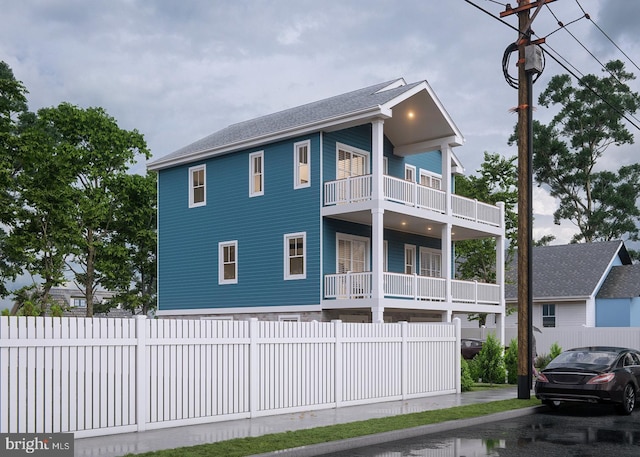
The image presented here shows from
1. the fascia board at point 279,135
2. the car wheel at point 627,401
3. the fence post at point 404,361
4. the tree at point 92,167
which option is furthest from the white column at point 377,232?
the tree at point 92,167

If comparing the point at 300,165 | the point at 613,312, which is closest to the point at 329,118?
the point at 300,165

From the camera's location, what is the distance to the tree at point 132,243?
44281mm

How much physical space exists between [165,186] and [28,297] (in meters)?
13.8

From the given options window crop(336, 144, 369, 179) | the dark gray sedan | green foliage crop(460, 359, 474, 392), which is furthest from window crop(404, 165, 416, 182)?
the dark gray sedan

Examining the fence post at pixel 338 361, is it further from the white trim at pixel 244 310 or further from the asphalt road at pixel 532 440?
the white trim at pixel 244 310

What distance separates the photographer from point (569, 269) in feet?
153

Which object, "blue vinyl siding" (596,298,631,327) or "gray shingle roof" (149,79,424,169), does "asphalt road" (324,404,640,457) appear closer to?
"gray shingle roof" (149,79,424,169)

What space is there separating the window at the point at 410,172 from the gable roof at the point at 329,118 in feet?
7.37

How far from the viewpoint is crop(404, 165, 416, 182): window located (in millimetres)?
A: 32100

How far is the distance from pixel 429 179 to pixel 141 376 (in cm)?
2281

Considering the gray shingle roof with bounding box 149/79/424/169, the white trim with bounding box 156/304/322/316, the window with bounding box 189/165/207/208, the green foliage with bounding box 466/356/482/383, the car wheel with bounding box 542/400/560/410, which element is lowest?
the green foliage with bounding box 466/356/482/383

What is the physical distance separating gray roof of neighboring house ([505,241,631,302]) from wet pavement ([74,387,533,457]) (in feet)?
89.7

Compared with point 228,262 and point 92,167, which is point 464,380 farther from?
point 92,167

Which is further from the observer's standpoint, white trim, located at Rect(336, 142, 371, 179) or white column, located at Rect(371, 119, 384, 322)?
white trim, located at Rect(336, 142, 371, 179)
